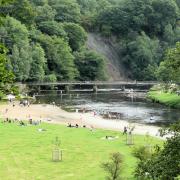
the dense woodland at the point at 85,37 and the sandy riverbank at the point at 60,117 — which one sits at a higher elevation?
the dense woodland at the point at 85,37

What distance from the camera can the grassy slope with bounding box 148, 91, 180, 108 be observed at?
255ft

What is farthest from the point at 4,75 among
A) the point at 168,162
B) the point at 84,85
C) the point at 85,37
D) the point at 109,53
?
the point at 109,53

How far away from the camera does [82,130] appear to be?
51.2m

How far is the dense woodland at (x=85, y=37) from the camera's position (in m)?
94.2

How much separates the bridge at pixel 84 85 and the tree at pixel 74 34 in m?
13.3

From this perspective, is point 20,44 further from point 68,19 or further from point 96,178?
point 96,178

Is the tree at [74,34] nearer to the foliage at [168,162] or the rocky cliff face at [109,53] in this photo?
the rocky cliff face at [109,53]

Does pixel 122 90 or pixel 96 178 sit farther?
pixel 122 90

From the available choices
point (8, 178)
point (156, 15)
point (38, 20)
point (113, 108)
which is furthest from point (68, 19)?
point (8, 178)

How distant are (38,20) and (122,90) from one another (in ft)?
90.4

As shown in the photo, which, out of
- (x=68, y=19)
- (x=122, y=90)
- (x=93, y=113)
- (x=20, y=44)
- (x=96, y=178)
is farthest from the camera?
(x=68, y=19)

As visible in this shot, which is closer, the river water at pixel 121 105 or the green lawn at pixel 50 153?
the green lawn at pixel 50 153

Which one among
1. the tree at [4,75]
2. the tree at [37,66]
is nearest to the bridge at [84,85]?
the tree at [37,66]

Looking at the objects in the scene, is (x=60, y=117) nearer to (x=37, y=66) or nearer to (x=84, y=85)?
(x=37, y=66)
